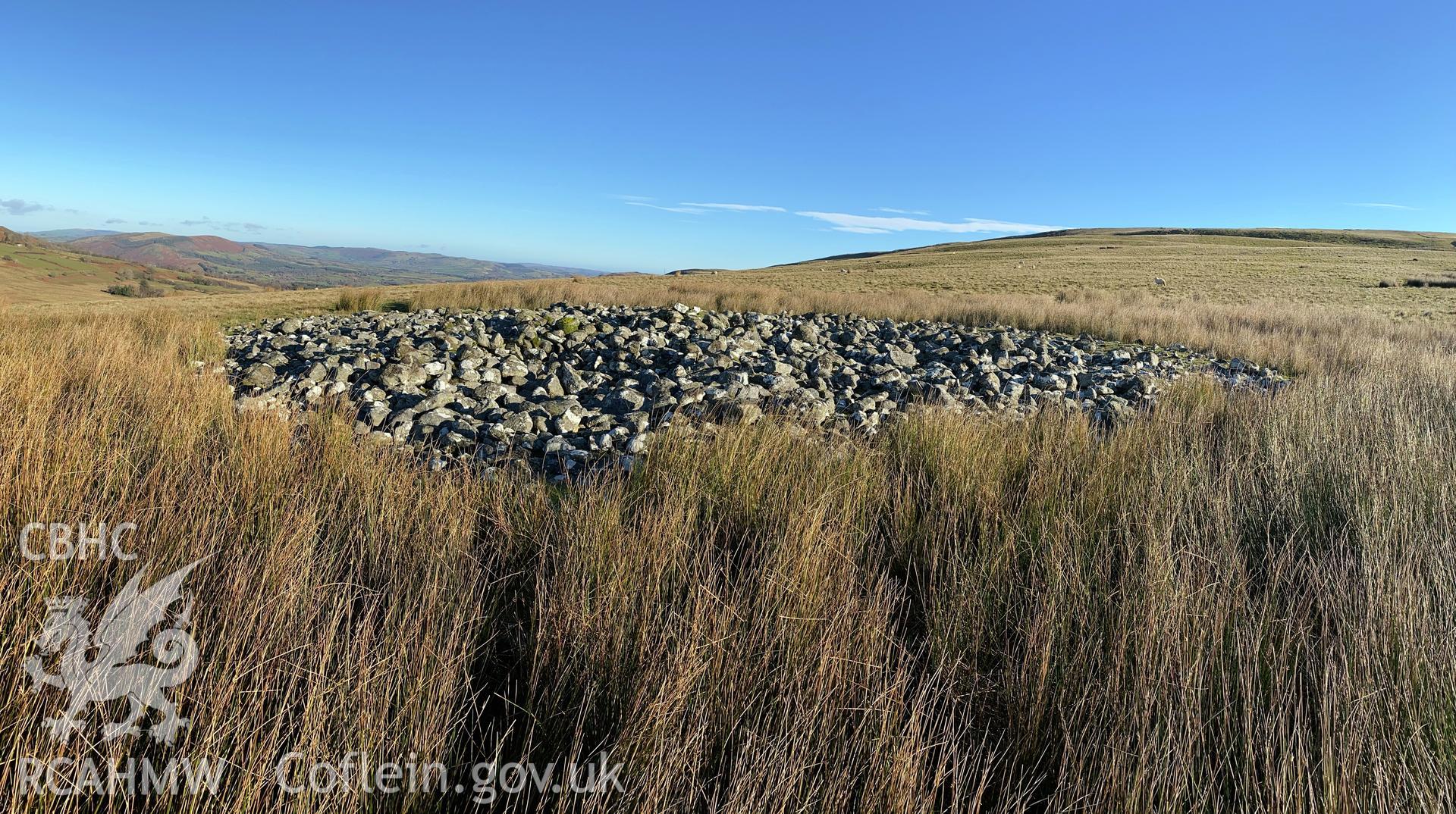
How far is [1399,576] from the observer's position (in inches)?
82.7

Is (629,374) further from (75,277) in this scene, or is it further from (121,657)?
(75,277)

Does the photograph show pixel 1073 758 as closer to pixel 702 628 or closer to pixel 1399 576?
pixel 702 628

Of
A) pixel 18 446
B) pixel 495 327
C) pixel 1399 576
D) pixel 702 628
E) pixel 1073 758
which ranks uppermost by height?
pixel 495 327

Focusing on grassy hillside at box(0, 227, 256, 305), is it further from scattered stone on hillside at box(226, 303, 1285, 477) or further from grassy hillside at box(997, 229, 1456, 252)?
grassy hillside at box(997, 229, 1456, 252)

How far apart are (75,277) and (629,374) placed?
270 ft

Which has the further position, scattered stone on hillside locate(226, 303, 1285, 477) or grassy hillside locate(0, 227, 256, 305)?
grassy hillside locate(0, 227, 256, 305)

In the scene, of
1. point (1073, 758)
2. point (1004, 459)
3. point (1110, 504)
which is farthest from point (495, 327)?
point (1073, 758)

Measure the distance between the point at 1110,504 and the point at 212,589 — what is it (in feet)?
11.6

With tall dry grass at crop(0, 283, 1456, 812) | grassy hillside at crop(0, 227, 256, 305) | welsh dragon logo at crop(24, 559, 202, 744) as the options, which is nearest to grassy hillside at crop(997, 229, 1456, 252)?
tall dry grass at crop(0, 283, 1456, 812)

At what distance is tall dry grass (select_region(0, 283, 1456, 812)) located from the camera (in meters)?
1.40

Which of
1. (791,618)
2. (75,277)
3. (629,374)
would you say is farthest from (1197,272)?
(75,277)

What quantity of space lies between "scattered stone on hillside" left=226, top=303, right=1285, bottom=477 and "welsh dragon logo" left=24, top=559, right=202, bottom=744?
6.03 feet

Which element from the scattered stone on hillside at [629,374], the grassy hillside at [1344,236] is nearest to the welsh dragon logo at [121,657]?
the scattered stone on hillside at [629,374]

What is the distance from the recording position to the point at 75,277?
6066cm
